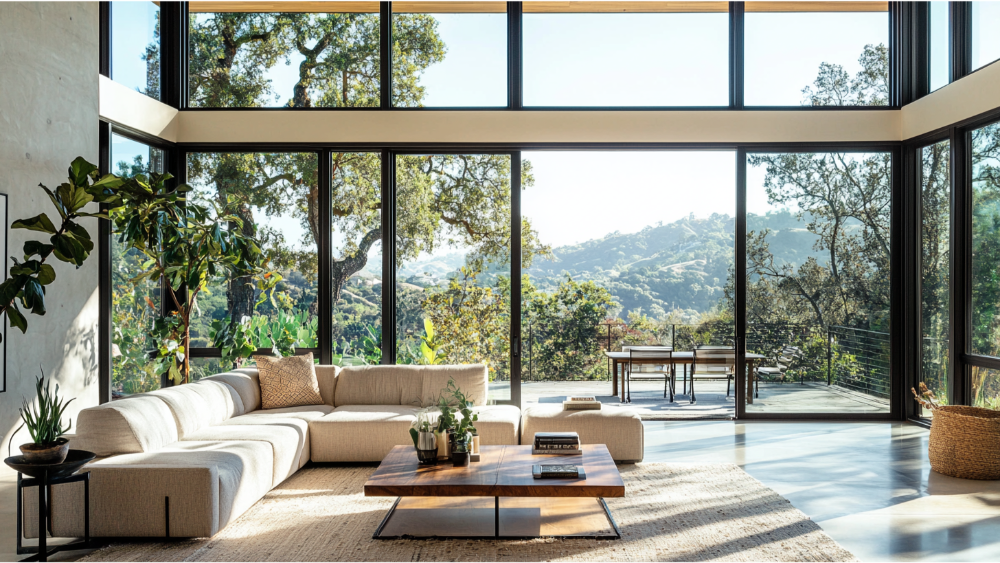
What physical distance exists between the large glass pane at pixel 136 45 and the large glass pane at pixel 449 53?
2.27 metres

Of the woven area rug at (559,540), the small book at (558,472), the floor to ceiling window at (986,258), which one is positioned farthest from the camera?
the floor to ceiling window at (986,258)

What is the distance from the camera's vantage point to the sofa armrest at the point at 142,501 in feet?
11.1

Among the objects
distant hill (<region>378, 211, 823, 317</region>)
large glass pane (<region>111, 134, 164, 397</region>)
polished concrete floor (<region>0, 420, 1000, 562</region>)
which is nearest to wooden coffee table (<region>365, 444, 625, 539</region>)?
polished concrete floor (<region>0, 420, 1000, 562</region>)

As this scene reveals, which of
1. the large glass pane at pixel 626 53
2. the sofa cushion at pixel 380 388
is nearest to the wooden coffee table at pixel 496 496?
the sofa cushion at pixel 380 388

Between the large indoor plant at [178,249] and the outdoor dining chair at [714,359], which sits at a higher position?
the large indoor plant at [178,249]

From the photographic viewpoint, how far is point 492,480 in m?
3.49

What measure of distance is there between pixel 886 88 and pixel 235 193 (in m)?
6.65

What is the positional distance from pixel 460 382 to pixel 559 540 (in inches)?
96.6

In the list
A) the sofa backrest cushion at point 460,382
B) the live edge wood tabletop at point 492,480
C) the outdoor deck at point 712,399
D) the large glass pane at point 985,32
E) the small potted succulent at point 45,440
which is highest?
the large glass pane at point 985,32

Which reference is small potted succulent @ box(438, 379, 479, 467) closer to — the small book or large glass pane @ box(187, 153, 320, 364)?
the small book

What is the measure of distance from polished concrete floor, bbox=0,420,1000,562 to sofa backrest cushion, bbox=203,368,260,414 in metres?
1.50

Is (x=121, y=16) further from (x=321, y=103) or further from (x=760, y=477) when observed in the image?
(x=760, y=477)

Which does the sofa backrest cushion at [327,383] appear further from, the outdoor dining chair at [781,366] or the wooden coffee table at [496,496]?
the outdoor dining chair at [781,366]

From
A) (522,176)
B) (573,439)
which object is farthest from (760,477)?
(522,176)
